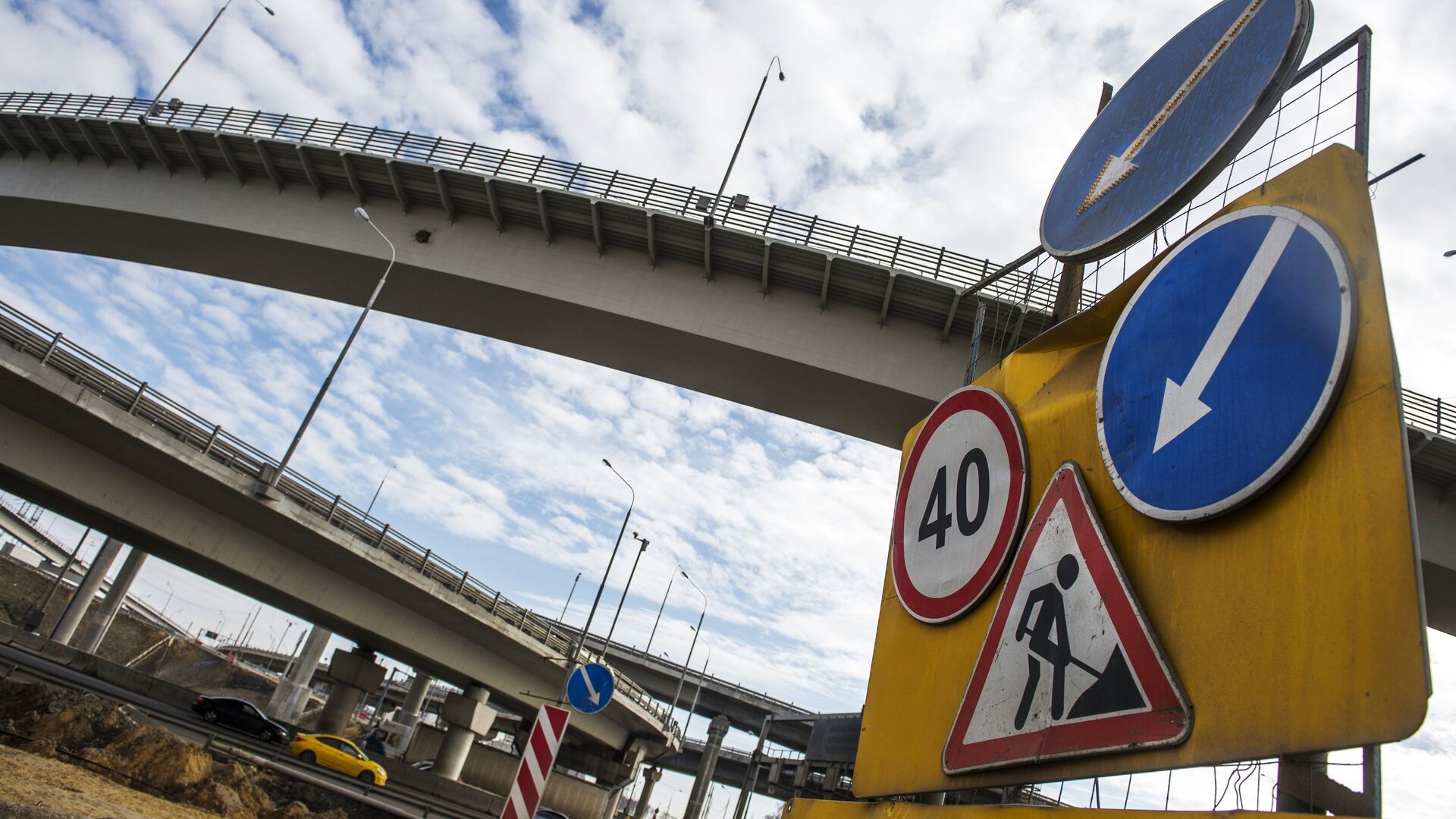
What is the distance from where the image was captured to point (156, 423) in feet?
62.1

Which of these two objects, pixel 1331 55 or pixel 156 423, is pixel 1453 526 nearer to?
pixel 1331 55

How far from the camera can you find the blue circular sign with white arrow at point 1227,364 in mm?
1818

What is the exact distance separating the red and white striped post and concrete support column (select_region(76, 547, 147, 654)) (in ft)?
174

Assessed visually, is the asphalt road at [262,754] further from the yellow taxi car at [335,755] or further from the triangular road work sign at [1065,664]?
the triangular road work sign at [1065,664]

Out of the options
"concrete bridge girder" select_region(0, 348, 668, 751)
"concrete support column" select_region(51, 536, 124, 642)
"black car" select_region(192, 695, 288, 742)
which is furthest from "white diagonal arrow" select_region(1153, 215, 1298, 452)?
"concrete support column" select_region(51, 536, 124, 642)

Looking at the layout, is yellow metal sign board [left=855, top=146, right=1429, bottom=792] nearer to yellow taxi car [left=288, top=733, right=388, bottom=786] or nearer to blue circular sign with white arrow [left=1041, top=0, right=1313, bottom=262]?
blue circular sign with white arrow [left=1041, top=0, right=1313, bottom=262]

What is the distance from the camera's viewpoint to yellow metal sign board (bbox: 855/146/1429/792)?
1501 mm

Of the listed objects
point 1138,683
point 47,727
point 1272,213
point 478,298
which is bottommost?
point 47,727

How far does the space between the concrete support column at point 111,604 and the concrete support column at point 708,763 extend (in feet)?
159

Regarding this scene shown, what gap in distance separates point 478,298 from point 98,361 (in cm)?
934

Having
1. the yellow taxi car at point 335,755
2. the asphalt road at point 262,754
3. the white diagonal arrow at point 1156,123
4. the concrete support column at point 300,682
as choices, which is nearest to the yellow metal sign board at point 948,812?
the white diagonal arrow at point 1156,123

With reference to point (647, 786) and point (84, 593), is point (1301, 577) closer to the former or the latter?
point (647, 786)

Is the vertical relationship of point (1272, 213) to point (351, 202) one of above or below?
below

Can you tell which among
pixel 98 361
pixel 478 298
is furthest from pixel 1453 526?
pixel 98 361
